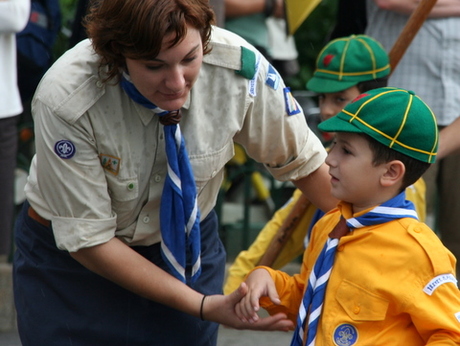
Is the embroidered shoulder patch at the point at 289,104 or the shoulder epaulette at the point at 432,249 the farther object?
the embroidered shoulder patch at the point at 289,104

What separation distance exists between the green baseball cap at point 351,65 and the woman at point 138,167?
1137 mm

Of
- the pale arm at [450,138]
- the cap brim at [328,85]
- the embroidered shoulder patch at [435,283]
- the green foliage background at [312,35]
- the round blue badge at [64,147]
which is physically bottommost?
the green foliage background at [312,35]

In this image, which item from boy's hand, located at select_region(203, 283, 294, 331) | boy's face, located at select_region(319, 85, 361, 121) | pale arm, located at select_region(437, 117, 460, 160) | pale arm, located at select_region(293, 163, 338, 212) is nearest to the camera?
boy's hand, located at select_region(203, 283, 294, 331)

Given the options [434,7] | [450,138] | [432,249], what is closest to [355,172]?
[432,249]

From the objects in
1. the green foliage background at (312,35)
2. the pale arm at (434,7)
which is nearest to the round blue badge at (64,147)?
the pale arm at (434,7)

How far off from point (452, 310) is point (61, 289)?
4.03ft

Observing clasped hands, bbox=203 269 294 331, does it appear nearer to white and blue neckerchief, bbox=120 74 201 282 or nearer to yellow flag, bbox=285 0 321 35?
white and blue neckerchief, bbox=120 74 201 282

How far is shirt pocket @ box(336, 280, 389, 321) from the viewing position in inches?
95.7

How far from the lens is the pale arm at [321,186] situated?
2.98 meters

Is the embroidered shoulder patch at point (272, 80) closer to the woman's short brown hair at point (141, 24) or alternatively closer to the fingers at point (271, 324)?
the woman's short brown hair at point (141, 24)

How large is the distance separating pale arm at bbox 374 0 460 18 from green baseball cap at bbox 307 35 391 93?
0.28 meters

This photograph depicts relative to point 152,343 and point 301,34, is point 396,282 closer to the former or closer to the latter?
point 152,343

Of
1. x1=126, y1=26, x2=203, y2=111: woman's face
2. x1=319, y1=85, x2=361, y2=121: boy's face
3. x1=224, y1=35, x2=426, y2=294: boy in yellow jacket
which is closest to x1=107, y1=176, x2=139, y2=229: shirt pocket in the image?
x1=126, y1=26, x2=203, y2=111: woman's face

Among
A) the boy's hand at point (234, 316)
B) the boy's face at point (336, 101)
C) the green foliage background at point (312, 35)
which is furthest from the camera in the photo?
the green foliage background at point (312, 35)
